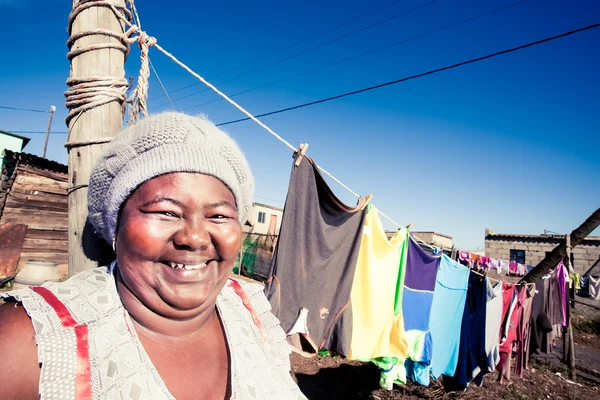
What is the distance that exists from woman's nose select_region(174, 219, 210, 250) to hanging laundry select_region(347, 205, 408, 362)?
2093 mm

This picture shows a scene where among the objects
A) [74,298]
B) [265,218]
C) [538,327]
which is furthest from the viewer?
[265,218]

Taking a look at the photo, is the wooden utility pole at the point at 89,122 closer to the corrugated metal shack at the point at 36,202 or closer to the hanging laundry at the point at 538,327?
the hanging laundry at the point at 538,327

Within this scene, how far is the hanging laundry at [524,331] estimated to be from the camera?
5883 millimetres

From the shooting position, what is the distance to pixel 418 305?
3.71 m

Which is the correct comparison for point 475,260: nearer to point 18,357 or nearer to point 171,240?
point 171,240

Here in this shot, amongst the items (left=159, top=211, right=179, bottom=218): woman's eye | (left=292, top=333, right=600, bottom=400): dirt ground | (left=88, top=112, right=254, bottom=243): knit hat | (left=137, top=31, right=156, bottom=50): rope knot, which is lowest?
(left=292, top=333, right=600, bottom=400): dirt ground

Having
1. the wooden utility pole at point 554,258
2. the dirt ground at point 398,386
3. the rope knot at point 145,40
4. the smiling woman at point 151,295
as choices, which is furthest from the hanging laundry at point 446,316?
the rope knot at point 145,40

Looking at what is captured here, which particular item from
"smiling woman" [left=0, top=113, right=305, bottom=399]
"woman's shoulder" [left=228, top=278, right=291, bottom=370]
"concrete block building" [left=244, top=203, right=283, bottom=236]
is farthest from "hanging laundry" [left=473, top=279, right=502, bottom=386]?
"concrete block building" [left=244, top=203, right=283, bottom=236]

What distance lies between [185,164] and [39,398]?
2.40ft

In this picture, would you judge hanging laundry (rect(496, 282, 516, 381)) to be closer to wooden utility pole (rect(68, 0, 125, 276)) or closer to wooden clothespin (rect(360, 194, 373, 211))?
wooden clothespin (rect(360, 194, 373, 211))

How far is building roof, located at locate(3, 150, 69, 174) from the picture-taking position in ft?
25.9

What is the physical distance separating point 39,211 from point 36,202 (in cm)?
25

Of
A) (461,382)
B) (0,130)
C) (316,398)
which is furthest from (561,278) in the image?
(0,130)

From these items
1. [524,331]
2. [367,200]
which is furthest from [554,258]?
[367,200]
